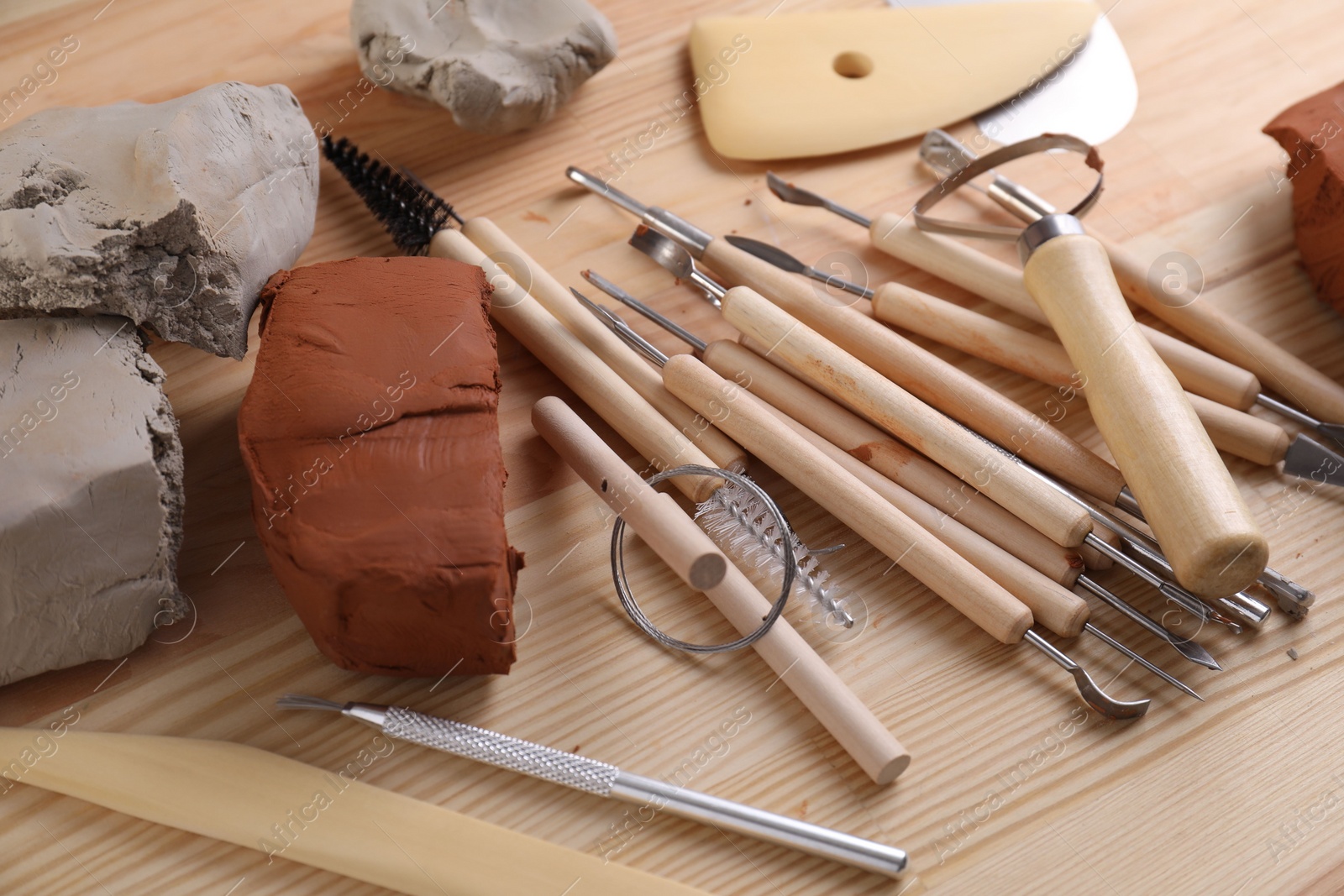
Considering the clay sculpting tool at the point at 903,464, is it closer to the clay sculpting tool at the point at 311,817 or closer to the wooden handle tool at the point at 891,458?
the wooden handle tool at the point at 891,458

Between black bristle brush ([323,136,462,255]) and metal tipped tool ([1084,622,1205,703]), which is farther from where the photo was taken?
black bristle brush ([323,136,462,255])

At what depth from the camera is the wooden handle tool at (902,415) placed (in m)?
0.91

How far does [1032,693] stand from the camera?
2.91ft

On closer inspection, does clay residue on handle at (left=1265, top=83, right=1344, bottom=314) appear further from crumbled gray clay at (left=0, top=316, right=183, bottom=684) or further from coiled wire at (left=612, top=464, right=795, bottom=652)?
crumbled gray clay at (left=0, top=316, right=183, bottom=684)

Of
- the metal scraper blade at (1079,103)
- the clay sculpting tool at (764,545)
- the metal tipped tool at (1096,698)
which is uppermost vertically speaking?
the metal scraper blade at (1079,103)

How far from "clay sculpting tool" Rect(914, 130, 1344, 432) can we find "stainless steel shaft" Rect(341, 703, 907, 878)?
63 cm

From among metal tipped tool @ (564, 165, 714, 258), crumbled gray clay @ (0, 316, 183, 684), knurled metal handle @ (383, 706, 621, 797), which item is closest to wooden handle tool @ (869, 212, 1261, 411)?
metal tipped tool @ (564, 165, 714, 258)

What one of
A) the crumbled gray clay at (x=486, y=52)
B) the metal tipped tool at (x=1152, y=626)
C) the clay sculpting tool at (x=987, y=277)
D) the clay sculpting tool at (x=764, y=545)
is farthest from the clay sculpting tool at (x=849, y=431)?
the crumbled gray clay at (x=486, y=52)

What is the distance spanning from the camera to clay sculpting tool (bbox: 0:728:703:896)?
2.53 feet

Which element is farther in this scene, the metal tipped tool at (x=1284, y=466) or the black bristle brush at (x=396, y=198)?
the black bristle brush at (x=396, y=198)

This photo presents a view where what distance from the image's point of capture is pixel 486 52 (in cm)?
119

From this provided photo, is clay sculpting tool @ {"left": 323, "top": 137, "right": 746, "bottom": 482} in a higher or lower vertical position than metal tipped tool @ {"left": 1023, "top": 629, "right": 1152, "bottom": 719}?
higher

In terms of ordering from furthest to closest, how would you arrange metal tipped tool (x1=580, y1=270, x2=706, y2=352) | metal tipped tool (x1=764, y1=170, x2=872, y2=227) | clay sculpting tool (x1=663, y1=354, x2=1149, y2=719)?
metal tipped tool (x1=764, y1=170, x2=872, y2=227) < metal tipped tool (x1=580, y1=270, x2=706, y2=352) < clay sculpting tool (x1=663, y1=354, x2=1149, y2=719)

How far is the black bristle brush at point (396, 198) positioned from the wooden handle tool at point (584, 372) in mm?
42
